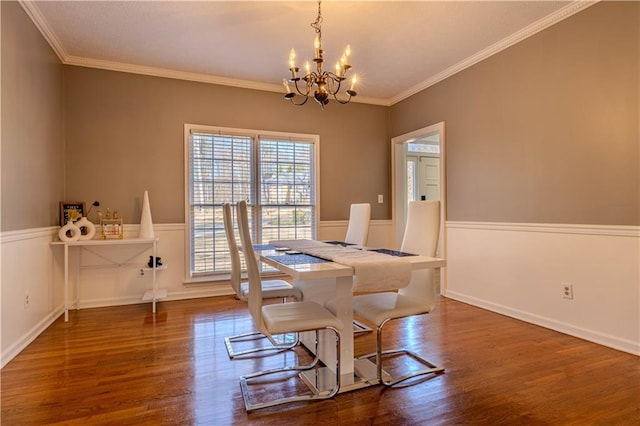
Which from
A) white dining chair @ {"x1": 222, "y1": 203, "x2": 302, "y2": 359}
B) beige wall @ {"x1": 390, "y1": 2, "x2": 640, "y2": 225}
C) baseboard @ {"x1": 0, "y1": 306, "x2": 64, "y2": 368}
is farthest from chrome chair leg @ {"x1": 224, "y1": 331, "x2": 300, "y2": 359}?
beige wall @ {"x1": 390, "y1": 2, "x2": 640, "y2": 225}

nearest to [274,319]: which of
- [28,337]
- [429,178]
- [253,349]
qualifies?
[253,349]

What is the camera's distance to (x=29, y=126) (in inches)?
115

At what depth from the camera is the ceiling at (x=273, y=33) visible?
2.89 metres

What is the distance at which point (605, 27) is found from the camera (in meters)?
Result: 2.72

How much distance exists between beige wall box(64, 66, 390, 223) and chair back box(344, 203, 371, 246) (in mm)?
1284

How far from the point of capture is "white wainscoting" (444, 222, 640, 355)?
8.59 ft

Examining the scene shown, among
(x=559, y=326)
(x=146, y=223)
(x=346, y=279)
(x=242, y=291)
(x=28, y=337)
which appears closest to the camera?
(x=346, y=279)

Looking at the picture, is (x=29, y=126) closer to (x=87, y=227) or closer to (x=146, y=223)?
(x=87, y=227)

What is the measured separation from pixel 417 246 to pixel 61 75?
155 inches

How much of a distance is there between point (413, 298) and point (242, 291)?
45.7 inches

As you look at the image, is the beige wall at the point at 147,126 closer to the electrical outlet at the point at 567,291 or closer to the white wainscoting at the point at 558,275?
the white wainscoting at the point at 558,275

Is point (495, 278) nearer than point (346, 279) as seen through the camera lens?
No

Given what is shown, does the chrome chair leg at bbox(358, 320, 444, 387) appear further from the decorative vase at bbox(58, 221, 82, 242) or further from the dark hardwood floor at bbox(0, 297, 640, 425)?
the decorative vase at bbox(58, 221, 82, 242)

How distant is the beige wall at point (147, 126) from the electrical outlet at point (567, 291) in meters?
2.81
